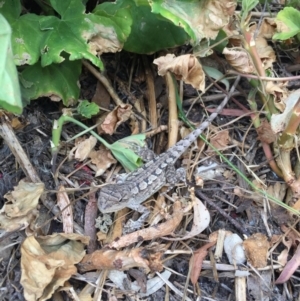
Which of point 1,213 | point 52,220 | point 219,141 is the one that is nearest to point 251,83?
point 219,141

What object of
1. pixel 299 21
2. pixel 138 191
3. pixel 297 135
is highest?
pixel 299 21

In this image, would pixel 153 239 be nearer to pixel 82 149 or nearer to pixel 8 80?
pixel 82 149

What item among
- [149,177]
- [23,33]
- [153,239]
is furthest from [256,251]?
[23,33]

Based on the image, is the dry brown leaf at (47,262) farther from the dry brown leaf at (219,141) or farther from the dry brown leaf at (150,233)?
the dry brown leaf at (219,141)

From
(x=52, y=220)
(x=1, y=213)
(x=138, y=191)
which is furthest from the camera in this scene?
(x=138, y=191)

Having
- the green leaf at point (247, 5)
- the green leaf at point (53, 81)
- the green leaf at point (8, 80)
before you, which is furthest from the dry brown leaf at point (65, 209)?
the green leaf at point (247, 5)

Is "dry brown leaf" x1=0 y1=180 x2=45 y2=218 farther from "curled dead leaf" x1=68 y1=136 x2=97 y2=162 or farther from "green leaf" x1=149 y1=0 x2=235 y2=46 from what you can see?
"green leaf" x1=149 y1=0 x2=235 y2=46

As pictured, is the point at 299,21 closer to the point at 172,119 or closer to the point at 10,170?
the point at 172,119
